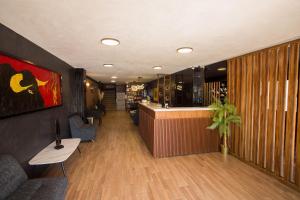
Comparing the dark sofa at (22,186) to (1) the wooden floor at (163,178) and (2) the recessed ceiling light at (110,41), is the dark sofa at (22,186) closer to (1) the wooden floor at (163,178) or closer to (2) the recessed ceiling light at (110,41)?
(1) the wooden floor at (163,178)

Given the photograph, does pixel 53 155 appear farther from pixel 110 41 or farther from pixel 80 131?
pixel 110 41

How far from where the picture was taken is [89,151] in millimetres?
3834

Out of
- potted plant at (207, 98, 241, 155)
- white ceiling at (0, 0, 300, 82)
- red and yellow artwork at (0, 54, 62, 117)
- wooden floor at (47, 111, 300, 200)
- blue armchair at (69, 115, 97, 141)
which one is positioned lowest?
wooden floor at (47, 111, 300, 200)

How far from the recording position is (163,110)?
11.6 feet

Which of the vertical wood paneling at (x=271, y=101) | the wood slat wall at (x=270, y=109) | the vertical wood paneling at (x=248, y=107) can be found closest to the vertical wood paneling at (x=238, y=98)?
the wood slat wall at (x=270, y=109)

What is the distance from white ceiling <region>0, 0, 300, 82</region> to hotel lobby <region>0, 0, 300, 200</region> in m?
0.02

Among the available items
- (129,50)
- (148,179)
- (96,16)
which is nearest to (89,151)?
(148,179)

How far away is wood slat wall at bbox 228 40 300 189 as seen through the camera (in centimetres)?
239

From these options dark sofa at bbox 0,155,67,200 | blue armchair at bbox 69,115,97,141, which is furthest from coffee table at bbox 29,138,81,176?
blue armchair at bbox 69,115,97,141

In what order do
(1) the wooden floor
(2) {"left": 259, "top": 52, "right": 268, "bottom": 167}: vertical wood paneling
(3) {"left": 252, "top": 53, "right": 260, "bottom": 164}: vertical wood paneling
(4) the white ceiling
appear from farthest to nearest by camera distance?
(3) {"left": 252, "top": 53, "right": 260, "bottom": 164}: vertical wood paneling
(2) {"left": 259, "top": 52, "right": 268, "bottom": 167}: vertical wood paneling
(1) the wooden floor
(4) the white ceiling

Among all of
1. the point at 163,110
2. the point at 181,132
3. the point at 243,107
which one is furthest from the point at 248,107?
the point at 163,110

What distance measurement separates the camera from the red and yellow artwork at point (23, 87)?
1.83 m

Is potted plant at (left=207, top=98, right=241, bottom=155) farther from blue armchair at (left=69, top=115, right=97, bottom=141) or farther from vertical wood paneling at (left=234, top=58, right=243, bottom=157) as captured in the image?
blue armchair at (left=69, top=115, right=97, bottom=141)

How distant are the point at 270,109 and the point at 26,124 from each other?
14.2 feet
